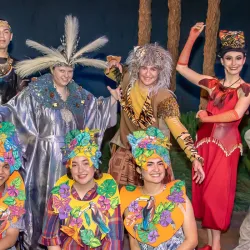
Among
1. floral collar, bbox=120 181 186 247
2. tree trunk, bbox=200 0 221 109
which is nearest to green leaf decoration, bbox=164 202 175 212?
floral collar, bbox=120 181 186 247

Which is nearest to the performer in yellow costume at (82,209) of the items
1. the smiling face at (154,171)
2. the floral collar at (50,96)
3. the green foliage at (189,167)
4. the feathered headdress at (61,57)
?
the smiling face at (154,171)

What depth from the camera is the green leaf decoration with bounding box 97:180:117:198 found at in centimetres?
337

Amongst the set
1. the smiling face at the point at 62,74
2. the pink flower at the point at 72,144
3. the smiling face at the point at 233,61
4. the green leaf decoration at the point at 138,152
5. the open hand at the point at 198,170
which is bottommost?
the open hand at the point at 198,170

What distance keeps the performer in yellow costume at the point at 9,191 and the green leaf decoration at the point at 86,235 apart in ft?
1.27

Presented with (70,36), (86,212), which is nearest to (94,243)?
(86,212)

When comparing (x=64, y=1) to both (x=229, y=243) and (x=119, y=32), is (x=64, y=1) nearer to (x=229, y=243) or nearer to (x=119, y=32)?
(x=119, y=32)

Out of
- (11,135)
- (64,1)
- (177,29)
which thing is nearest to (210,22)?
(177,29)

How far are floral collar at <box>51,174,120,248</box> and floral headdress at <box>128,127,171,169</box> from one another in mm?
238

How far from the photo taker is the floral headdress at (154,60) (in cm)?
378

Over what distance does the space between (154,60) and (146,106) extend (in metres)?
0.31

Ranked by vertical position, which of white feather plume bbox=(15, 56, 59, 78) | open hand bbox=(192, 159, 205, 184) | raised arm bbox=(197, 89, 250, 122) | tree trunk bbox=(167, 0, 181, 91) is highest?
tree trunk bbox=(167, 0, 181, 91)

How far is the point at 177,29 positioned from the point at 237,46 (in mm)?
3017

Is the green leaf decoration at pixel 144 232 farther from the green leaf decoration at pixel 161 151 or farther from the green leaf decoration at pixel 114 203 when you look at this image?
the green leaf decoration at pixel 161 151

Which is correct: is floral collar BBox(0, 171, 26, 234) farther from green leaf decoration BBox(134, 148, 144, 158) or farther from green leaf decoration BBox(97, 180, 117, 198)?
green leaf decoration BBox(134, 148, 144, 158)
